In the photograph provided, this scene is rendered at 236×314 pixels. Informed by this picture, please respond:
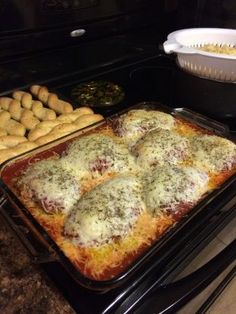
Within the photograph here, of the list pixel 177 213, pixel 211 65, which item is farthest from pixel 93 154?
pixel 211 65

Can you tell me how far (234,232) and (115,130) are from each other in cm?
56

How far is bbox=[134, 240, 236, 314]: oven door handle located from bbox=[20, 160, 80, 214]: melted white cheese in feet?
0.88

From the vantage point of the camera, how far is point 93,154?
0.88 m

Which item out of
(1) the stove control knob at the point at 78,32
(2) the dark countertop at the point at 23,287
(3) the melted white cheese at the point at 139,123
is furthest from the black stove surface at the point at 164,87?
(2) the dark countertop at the point at 23,287

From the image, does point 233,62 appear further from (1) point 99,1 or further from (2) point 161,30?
(2) point 161,30

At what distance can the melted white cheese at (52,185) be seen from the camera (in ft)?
2.44

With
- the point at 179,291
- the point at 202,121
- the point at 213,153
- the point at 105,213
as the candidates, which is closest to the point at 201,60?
the point at 202,121

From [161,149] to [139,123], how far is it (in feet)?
0.47

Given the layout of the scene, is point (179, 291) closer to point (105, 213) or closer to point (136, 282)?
point (136, 282)

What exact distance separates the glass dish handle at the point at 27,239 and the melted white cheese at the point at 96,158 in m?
0.20

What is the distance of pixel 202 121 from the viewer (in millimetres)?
1052

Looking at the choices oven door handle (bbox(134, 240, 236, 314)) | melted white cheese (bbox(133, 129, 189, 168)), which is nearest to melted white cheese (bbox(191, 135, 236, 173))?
melted white cheese (bbox(133, 129, 189, 168))

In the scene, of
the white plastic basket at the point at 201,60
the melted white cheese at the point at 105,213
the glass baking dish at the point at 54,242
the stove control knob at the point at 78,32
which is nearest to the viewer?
the glass baking dish at the point at 54,242

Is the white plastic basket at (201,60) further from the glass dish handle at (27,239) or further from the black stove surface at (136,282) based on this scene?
the glass dish handle at (27,239)
